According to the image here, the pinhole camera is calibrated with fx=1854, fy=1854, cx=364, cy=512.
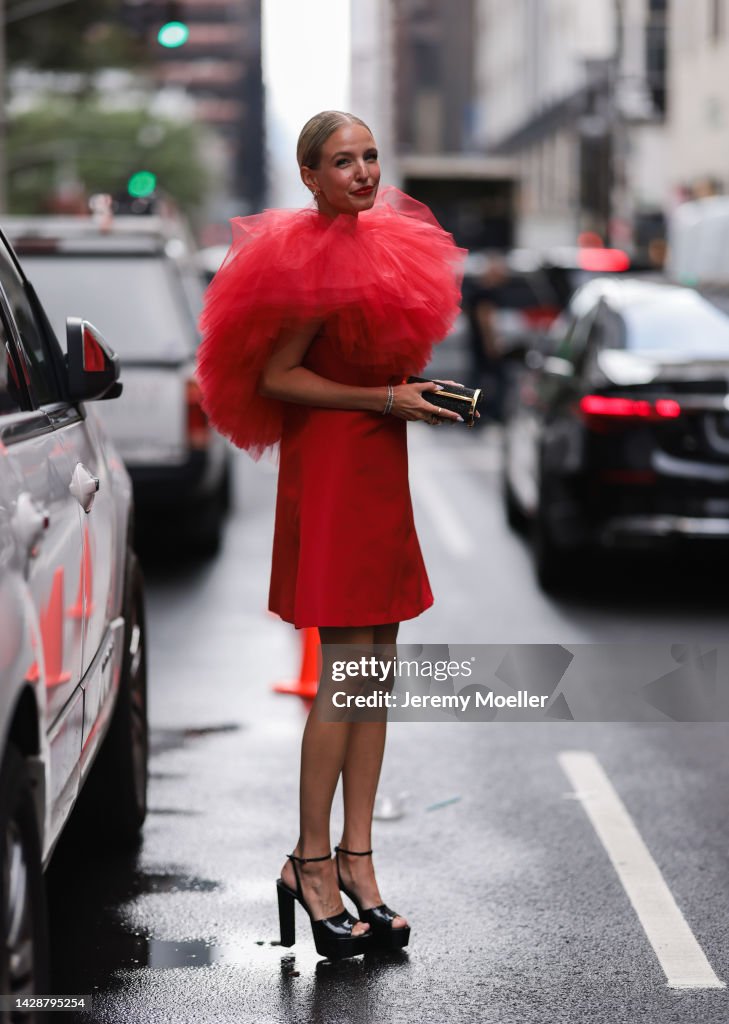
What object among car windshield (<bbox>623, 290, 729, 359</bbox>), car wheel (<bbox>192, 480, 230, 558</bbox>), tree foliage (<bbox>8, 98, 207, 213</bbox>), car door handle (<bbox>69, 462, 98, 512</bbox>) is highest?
car door handle (<bbox>69, 462, 98, 512</bbox>)

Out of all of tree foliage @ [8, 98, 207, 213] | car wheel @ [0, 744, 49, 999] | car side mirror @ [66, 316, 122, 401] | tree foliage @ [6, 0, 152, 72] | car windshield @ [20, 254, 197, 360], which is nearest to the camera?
car wheel @ [0, 744, 49, 999]

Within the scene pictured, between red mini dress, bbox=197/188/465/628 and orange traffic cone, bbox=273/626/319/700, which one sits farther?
orange traffic cone, bbox=273/626/319/700

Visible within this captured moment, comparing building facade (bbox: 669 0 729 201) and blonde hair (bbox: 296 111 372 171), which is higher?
→ blonde hair (bbox: 296 111 372 171)

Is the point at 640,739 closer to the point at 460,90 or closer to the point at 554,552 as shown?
the point at 554,552

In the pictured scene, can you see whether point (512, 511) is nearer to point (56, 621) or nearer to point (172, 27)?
point (172, 27)

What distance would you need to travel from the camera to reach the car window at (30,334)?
4.45 m

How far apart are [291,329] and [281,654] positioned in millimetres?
4505

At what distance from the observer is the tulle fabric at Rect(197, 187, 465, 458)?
13.2 feet

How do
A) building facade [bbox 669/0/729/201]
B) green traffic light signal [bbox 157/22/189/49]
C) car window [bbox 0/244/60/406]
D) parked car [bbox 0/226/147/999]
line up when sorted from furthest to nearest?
building facade [bbox 669/0/729/201]
green traffic light signal [bbox 157/22/189/49]
car window [bbox 0/244/60/406]
parked car [bbox 0/226/147/999]

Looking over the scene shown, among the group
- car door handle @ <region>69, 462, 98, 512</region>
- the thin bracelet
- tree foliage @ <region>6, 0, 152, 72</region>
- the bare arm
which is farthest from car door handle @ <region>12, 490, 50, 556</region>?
tree foliage @ <region>6, 0, 152, 72</region>

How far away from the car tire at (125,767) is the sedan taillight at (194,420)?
201 inches

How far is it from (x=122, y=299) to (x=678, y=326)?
3.21 m

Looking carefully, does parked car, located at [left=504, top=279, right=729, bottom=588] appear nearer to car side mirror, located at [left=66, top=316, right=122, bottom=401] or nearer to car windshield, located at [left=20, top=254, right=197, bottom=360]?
car windshield, located at [left=20, top=254, right=197, bottom=360]

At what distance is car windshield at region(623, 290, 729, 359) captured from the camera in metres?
9.41
